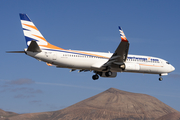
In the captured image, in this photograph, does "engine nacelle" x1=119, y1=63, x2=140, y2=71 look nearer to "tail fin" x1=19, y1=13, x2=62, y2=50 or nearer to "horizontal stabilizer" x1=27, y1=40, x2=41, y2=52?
"tail fin" x1=19, y1=13, x2=62, y2=50

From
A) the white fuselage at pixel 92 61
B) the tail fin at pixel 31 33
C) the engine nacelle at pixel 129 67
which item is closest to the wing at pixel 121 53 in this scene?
the engine nacelle at pixel 129 67

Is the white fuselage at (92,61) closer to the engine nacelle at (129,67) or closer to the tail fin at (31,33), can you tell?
the engine nacelle at (129,67)

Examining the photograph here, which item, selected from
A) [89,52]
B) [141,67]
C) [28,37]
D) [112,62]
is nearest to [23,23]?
[28,37]

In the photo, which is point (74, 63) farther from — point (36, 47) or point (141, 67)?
point (141, 67)

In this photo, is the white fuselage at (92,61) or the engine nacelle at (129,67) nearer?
the white fuselage at (92,61)

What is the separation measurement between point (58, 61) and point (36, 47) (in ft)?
13.7

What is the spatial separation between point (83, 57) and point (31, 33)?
8.55 metres

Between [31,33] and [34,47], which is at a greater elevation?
[31,33]

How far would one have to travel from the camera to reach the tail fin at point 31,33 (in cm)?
4191

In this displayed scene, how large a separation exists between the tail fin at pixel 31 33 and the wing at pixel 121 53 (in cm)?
846

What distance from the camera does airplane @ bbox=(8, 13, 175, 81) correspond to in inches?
1607

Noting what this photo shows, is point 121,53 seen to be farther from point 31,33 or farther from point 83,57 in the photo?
point 31,33

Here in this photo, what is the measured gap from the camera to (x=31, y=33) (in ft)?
139

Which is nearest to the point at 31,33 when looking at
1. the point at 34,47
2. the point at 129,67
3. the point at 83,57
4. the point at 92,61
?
the point at 34,47
